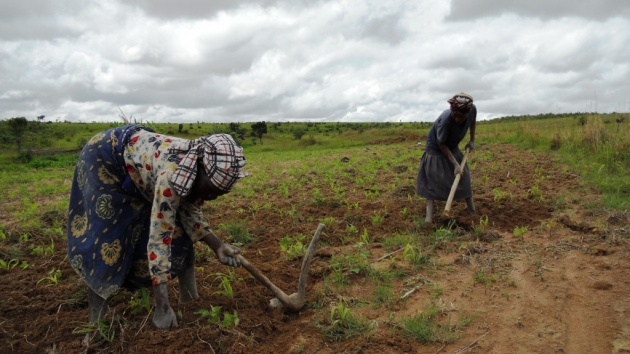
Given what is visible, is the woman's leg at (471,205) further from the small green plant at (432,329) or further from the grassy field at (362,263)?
the small green plant at (432,329)

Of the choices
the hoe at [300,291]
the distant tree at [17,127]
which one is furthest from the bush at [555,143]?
the distant tree at [17,127]

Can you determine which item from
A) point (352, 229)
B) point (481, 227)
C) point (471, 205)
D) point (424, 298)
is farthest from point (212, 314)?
point (471, 205)

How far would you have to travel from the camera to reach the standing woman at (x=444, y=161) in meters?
4.35

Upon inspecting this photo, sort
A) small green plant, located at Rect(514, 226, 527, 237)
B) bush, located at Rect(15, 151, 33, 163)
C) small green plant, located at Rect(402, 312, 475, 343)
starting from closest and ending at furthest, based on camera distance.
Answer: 1. small green plant, located at Rect(402, 312, 475, 343)
2. small green plant, located at Rect(514, 226, 527, 237)
3. bush, located at Rect(15, 151, 33, 163)

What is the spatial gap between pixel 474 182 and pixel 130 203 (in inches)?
224

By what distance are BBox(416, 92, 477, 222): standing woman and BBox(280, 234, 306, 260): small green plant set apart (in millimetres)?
1388

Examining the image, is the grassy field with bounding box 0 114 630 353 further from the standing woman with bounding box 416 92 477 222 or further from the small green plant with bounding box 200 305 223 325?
the standing woman with bounding box 416 92 477 222

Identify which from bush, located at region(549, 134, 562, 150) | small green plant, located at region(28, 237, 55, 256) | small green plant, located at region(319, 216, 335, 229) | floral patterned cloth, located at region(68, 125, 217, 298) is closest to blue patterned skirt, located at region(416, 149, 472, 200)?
small green plant, located at region(319, 216, 335, 229)

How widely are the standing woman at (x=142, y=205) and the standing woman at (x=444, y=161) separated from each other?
8.71ft

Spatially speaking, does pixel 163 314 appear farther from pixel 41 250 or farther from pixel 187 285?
pixel 41 250

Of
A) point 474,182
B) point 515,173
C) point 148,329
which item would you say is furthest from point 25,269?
point 515,173

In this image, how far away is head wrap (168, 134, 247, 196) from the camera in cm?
214

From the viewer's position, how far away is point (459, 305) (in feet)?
9.39

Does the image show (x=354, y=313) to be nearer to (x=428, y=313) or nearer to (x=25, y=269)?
(x=428, y=313)
